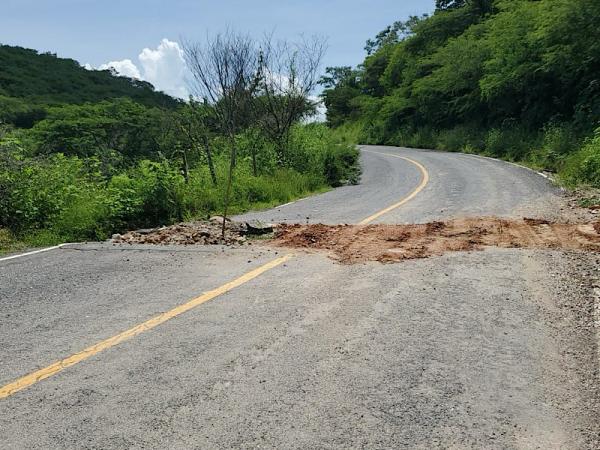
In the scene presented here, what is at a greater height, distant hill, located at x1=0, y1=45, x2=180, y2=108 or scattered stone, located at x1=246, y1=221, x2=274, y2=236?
distant hill, located at x1=0, y1=45, x2=180, y2=108

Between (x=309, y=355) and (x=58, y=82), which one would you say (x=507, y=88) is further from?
(x=58, y=82)

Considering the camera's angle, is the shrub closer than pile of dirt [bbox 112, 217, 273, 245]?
No

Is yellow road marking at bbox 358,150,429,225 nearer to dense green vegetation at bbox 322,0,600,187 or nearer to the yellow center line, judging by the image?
the yellow center line

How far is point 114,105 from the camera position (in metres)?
41.0

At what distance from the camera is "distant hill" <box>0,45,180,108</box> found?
5381cm

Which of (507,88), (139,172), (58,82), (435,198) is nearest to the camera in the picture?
(139,172)

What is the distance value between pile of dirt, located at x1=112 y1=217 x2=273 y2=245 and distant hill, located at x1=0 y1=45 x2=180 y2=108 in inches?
1688

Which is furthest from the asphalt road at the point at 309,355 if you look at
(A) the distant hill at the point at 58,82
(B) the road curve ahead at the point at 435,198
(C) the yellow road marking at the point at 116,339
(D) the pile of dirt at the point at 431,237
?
(A) the distant hill at the point at 58,82

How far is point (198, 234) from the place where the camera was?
8.21 meters

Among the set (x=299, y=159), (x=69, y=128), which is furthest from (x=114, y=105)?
(x=299, y=159)

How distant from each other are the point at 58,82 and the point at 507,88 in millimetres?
54666

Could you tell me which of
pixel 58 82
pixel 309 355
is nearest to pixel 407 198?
pixel 309 355

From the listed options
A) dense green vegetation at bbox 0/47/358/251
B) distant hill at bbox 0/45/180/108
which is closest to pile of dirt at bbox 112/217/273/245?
dense green vegetation at bbox 0/47/358/251

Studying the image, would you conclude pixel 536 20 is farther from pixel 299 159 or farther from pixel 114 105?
pixel 114 105
